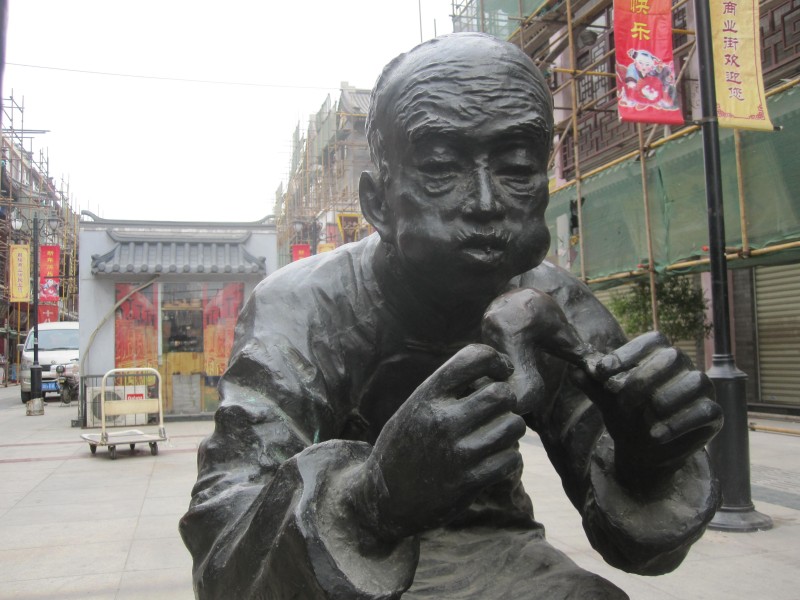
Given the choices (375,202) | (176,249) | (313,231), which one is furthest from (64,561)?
(313,231)

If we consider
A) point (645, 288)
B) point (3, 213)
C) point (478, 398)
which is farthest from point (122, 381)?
point (3, 213)

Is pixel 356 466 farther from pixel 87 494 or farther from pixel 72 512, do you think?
pixel 87 494

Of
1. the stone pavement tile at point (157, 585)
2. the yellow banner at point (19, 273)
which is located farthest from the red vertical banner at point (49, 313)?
the stone pavement tile at point (157, 585)

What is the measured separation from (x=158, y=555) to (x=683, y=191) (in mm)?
7014

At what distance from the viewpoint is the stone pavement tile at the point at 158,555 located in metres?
4.75

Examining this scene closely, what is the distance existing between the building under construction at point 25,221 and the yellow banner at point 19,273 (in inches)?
247

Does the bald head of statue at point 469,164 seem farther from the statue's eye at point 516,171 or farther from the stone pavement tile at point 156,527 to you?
the stone pavement tile at point 156,527

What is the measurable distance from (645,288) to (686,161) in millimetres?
2335

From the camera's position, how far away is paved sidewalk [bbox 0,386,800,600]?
13.9 feet

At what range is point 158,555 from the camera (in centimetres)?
498

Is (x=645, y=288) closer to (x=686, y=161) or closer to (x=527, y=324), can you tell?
(x=686, y=161)

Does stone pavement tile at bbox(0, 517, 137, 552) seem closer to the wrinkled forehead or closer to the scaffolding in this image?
the wrinkled forehead

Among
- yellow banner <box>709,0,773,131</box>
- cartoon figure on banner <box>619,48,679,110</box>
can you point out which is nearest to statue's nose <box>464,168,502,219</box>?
yellow banner <box>709,0,773,131</box>

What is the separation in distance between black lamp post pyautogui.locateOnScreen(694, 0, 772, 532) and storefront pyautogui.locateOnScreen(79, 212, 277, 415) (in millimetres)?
8373
